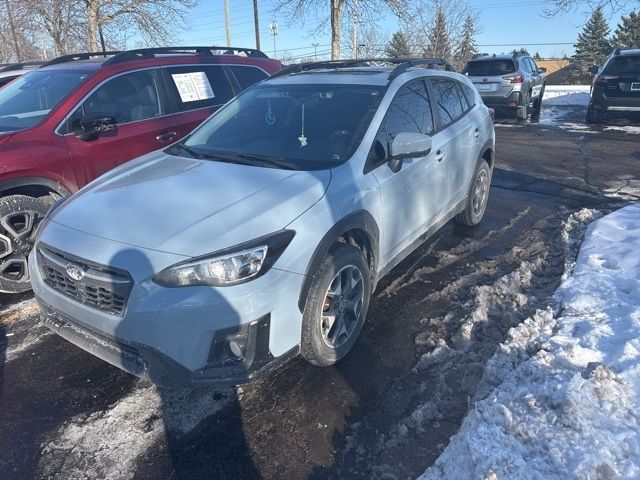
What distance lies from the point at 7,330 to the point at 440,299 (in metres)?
3.44

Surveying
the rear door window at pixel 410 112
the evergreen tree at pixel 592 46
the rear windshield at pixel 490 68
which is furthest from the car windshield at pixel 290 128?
the evergreen tree at pixel 592 46

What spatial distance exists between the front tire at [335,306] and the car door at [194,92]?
123 inches

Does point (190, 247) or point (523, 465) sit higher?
point (190, 247)

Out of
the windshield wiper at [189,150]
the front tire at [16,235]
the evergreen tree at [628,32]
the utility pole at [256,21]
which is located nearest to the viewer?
the windshield wiper at [189,150]

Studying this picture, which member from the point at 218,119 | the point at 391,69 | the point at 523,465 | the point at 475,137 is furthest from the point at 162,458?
the point at 475,137

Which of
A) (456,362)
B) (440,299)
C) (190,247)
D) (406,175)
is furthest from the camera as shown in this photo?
(440,299)

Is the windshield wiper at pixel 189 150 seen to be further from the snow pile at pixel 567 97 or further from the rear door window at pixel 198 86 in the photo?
the snow pile at pixel 567 97

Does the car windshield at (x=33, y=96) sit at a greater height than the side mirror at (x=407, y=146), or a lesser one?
greater

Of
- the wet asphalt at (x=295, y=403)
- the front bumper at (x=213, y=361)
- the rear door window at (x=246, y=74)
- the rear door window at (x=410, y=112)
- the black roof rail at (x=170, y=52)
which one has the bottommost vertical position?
the wet asphalt at (x=295, y=403)

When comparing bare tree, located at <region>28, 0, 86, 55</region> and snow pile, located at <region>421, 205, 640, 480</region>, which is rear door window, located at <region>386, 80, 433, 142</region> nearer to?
snow pile, located at <region>421, 205, 640, 480</region>

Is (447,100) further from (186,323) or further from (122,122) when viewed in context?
(186,323)

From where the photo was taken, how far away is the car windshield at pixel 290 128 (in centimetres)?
340

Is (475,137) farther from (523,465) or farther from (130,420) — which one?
(130,420)

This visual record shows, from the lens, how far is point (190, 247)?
248 centimetres
